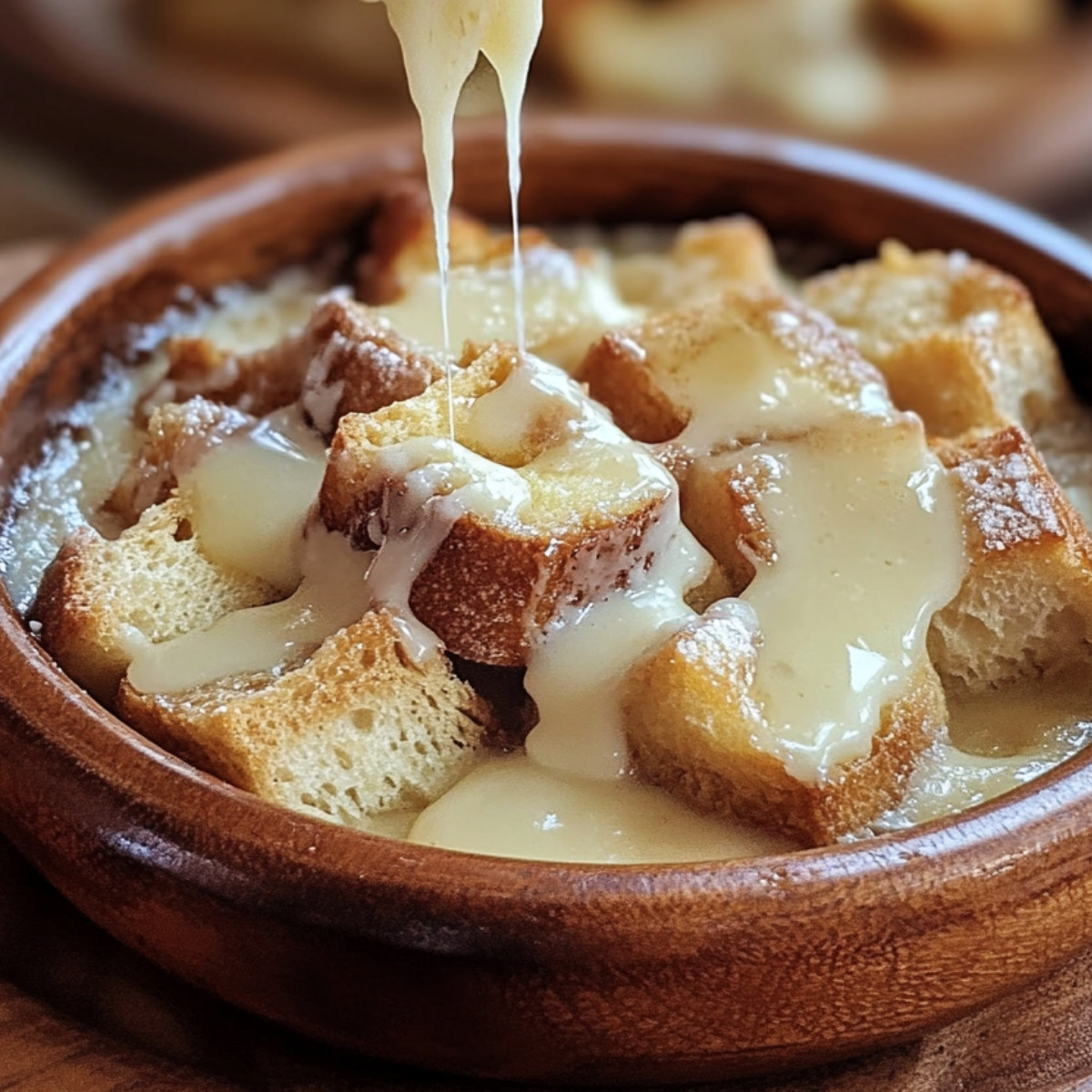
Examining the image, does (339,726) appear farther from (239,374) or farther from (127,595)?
(239,374)

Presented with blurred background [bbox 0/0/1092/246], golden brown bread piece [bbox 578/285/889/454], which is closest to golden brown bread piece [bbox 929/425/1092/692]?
golden brown bread piece [bbox 578/285/889/454]

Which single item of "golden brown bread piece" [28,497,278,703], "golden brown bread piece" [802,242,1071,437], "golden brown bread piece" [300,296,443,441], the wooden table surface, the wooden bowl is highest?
"golden brown bread piece" [300,296,443,441]

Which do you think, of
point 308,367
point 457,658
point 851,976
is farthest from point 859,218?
point 851,976

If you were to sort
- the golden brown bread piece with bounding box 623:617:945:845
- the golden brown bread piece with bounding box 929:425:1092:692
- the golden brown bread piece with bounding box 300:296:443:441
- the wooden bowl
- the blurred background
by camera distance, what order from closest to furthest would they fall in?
the wooden bowl, the golden brown bread piece with bounding box 623:617:945:845, the golden brown bread piece with bounding box 929:425:1092:692, the golden brown bread piece with bounding box 300:296:443:441, the blurred background

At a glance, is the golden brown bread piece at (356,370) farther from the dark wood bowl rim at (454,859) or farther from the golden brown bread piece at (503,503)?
the dark wood bowl rim at (454,859)

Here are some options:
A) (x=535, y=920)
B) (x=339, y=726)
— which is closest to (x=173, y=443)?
(x=339, y=726)

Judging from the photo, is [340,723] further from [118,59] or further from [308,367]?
[118,59]

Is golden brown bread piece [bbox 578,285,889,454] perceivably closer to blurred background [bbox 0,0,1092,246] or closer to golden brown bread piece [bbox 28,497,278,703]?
golden brown bread piece [bbox 28,497,278,703]
